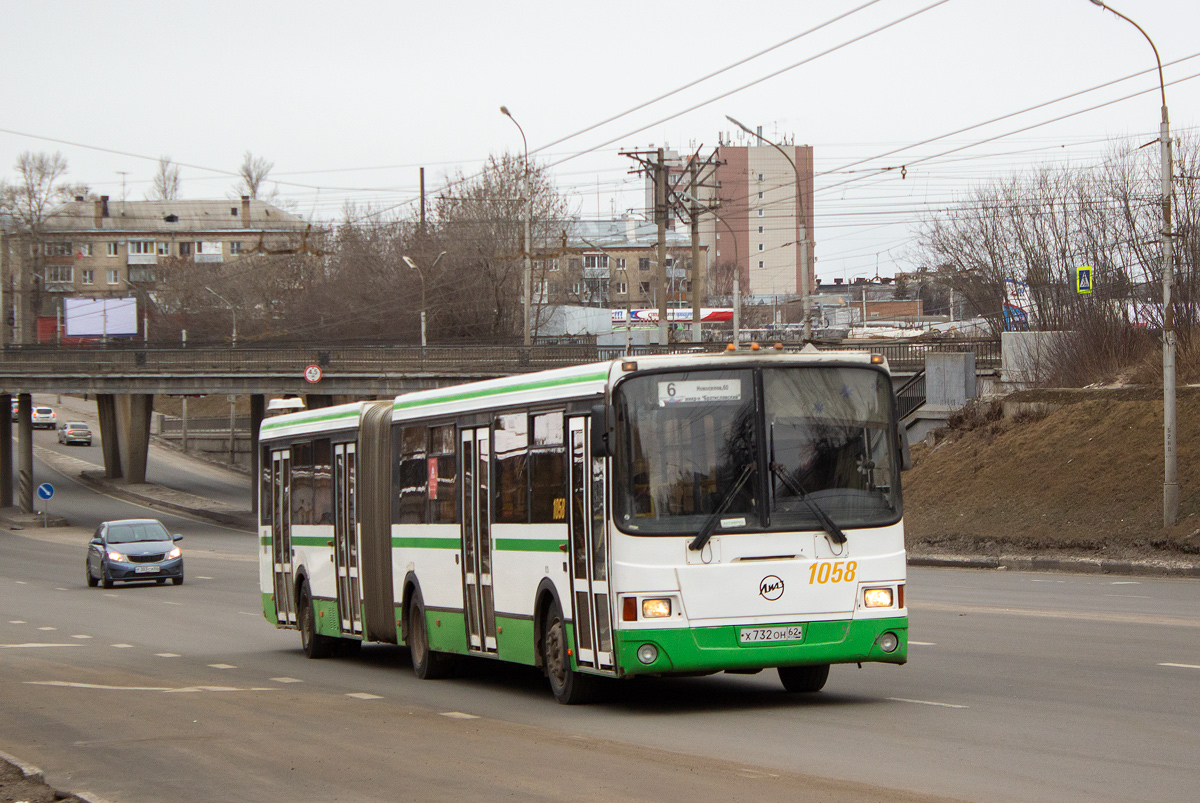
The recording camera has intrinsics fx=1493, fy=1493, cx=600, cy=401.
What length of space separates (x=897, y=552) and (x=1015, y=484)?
22831 millimetres

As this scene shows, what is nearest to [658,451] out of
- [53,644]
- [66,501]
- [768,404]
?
[768,404]

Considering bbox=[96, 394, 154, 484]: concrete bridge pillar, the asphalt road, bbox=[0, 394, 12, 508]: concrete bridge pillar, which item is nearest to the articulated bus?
the asphalt road

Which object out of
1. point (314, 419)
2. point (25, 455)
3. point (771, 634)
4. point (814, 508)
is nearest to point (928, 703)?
point (771, 634)

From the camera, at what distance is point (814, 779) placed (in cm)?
813

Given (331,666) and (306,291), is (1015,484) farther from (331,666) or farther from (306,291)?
(306,291)

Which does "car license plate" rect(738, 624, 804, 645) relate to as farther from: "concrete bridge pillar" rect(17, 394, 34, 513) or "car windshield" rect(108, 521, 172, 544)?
"concrete bridge pillar" rect(17, 394, 34, 513)

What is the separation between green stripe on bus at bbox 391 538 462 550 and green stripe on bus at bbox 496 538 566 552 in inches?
42.0

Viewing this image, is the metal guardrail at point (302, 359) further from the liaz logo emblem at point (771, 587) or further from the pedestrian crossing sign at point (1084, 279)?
the liaz logo emblem at point (771, 587)

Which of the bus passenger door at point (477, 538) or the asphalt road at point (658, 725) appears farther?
the bus passenger door at point (477, 538)

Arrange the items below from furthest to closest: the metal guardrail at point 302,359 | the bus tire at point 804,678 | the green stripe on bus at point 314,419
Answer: the metal guardrail at point 302,359 < the green stripe on bus at point 314,419 < the bus tire at point 804,678

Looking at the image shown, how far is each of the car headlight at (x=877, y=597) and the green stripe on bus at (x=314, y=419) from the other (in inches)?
288

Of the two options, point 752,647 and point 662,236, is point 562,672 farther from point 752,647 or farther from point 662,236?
point 662,236

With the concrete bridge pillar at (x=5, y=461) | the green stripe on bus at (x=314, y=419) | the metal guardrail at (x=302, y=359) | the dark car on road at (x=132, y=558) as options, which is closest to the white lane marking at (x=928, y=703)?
the green stripe on bus at (x=314, y=419)

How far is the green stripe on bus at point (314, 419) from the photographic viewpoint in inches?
660
